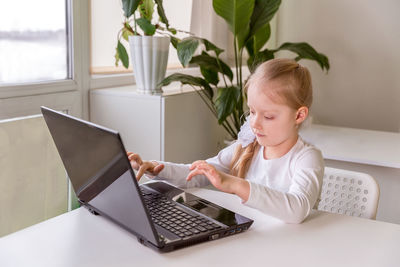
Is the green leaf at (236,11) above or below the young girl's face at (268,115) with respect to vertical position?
above

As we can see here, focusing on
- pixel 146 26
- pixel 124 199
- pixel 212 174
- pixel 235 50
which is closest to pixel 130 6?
pixel 146 26

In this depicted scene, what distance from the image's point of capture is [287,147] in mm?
1376

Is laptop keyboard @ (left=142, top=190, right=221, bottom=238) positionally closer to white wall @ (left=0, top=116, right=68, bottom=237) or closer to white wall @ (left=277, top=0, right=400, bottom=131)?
white wall @ (left=0, top=116, right=68, bottom=237)

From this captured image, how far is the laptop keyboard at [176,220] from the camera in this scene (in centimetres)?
101

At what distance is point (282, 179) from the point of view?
136 centimetres

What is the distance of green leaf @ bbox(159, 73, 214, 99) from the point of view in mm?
2137

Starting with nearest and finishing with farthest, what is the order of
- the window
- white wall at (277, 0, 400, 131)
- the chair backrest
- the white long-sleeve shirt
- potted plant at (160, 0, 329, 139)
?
the white long-sleeve shirt → the chair backrest → the window → potted plant at (160, 0, 329, 139) → white wall at (277, 0, 400, 131)

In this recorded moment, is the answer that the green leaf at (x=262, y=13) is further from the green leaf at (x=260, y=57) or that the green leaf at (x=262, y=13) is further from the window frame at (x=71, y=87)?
the window frame at (x=71, y=87)

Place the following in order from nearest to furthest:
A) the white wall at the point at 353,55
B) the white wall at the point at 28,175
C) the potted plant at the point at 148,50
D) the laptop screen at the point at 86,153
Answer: the laptop screen at the point at 86,153 < the white wall at the point at 28,175 < the potted plant at the point at 148,50 < the white wall at the point at 353,55

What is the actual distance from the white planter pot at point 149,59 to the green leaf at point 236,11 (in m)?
→ 0.31

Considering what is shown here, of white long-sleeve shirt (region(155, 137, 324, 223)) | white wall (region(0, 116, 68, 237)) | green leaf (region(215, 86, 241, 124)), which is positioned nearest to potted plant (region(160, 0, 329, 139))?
green leaf (region(215, 86, 241, 124))

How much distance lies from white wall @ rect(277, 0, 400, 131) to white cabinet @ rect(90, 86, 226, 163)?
1.40 m

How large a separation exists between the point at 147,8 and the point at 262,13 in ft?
1.92

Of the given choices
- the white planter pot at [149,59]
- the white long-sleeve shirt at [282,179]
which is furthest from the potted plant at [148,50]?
the white long-sleeve shirt at [282,179]
